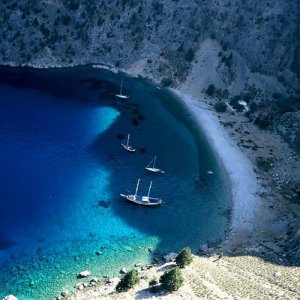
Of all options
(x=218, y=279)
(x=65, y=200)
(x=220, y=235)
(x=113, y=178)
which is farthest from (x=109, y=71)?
(x=218, y=279)

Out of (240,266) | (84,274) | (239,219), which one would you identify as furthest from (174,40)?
(84,274)

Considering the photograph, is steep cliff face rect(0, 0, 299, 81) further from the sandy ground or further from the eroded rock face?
the eroded rock face

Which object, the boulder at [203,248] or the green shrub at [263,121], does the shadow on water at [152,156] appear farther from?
the green shrub at [263,121]

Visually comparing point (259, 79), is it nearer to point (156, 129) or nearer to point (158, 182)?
point (156, 129)

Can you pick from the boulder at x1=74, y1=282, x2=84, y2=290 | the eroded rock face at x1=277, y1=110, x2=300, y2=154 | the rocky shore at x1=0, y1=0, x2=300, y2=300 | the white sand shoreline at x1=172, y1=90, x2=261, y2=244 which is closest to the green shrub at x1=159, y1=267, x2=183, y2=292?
the boulder at x1=74, y1=282, x2=84, y2=290

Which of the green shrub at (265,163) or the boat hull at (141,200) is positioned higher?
the green shrub at (265,163)

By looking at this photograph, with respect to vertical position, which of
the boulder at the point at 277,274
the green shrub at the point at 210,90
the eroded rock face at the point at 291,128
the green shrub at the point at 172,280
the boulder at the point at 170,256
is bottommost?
the boulder at the point at 170,256

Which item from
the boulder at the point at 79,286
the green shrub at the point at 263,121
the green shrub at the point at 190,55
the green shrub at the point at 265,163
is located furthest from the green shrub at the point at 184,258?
the green shrub at the point at 190,55
